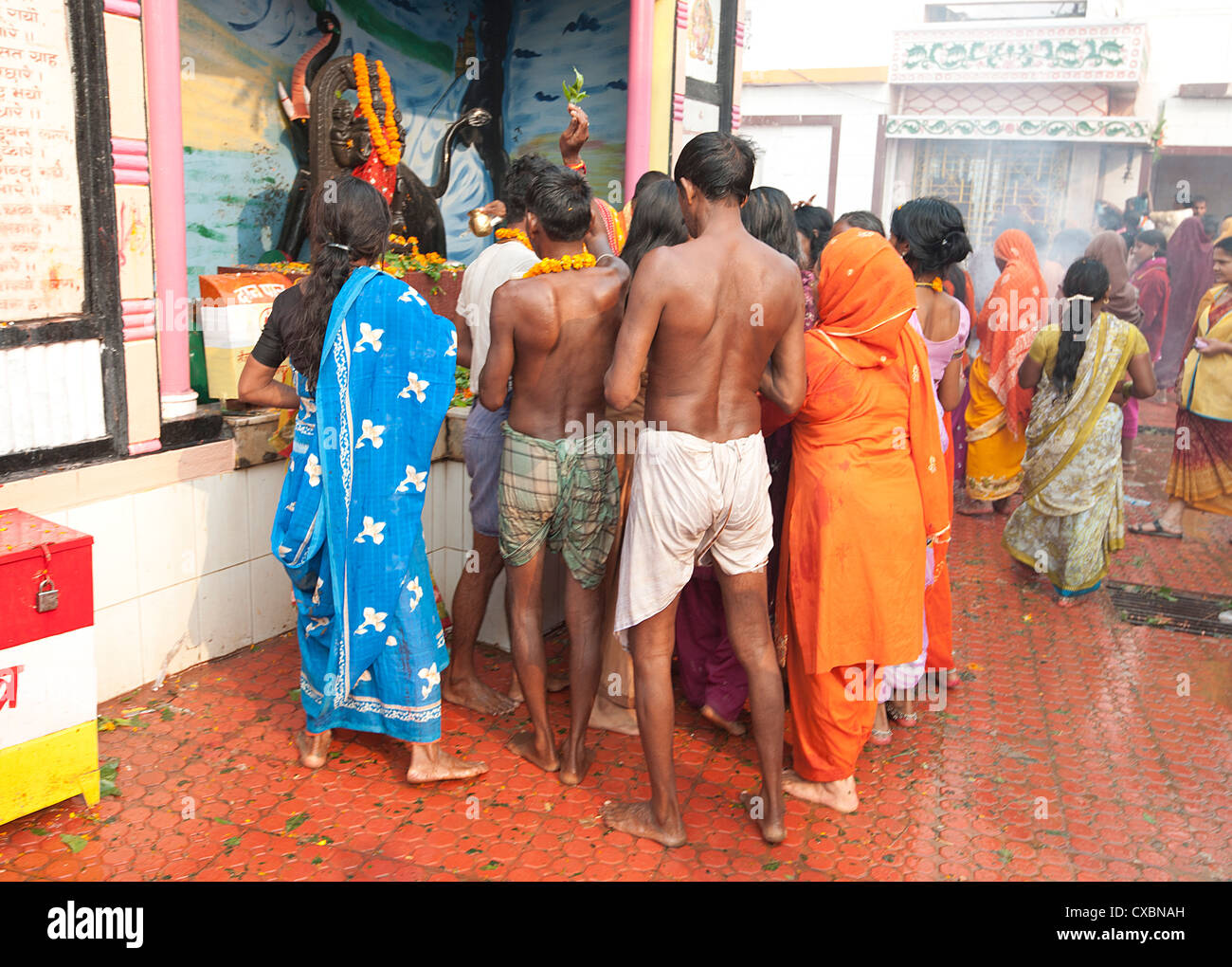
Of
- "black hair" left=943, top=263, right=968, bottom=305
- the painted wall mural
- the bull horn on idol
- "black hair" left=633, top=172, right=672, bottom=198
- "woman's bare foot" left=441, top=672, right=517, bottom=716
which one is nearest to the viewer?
"black hair" left=633, top=172, right=672, bottom=198

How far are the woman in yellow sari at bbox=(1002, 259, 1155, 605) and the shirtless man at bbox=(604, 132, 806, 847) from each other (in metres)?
3.00

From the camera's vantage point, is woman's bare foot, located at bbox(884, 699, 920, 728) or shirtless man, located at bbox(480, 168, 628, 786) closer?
shirtless man, located at bbox(480, 168, 628, 786)

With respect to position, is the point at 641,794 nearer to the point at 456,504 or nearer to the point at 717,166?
the point at 456,504

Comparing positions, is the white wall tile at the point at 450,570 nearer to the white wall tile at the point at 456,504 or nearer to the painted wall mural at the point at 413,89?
the white wall tile at the point at 456,504

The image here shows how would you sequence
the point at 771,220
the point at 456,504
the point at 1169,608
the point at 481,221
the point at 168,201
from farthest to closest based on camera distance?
1. the point at 1169,608
2. the point at 481,221
3. the point at 456,504
4. the point at 168,201
5. the point at 771,220

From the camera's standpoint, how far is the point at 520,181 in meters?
3.79

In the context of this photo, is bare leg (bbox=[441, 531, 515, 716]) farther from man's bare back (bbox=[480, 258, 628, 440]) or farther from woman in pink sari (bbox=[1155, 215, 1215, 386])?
woman in pink sari (bbox=[1155, 215, 1215, 386])

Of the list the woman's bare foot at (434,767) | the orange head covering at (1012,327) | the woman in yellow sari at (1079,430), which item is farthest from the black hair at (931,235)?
the orange head covering at (1012,327)

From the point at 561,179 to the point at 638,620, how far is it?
1518 mm

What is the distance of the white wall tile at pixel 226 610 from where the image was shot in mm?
4352

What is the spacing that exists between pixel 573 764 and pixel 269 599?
178 cm

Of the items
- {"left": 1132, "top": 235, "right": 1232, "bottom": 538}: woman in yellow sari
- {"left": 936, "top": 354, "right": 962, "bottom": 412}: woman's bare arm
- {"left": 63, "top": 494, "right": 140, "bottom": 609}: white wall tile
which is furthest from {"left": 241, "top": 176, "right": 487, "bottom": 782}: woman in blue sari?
{"left": 1132, "top": 235, "right": 1232, "bottom": 538}: woman in yellow sari

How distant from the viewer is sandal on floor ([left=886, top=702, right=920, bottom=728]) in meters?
4.29

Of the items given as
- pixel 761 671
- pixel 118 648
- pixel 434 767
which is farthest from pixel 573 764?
pixel 118 648
